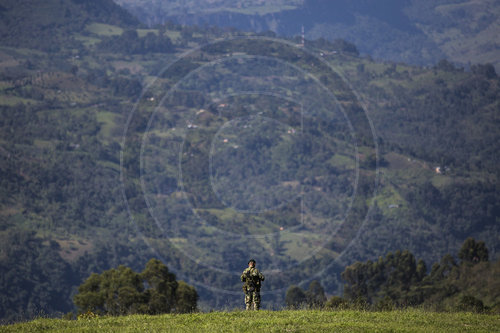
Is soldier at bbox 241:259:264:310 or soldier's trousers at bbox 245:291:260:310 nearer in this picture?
soldier at bbox 241:259:264:310

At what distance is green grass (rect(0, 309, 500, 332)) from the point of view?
28.7 m

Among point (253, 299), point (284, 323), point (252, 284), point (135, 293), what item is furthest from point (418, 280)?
point (284, 323)

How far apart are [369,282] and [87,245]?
90.8m

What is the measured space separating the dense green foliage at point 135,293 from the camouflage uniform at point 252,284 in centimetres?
3132

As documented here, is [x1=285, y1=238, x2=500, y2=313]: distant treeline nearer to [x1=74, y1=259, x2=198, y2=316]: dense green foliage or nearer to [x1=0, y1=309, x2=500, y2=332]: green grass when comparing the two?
[x1=74, y1=259, x2=198, y2=316]: dense green foliage

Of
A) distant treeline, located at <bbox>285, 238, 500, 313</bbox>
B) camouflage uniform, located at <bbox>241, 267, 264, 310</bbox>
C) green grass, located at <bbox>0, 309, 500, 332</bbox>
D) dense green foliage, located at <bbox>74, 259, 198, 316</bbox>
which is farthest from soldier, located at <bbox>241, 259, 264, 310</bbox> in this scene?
distant treeline, located at <bbox>285, 238, 500, 313</bbox>

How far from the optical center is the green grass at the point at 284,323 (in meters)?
28.7

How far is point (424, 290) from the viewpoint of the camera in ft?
346

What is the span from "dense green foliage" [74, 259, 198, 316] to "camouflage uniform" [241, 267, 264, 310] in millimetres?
31323

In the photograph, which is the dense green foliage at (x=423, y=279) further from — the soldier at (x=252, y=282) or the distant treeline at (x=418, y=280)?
the soldier at (x=252, y=282)

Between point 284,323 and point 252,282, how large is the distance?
302cm

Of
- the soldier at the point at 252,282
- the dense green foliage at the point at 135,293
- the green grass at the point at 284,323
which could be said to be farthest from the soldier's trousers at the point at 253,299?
the dense green foliage at the point at 135,293

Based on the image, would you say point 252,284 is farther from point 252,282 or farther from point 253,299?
point 253,299

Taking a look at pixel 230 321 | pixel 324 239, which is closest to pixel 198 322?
pixel 230 321
